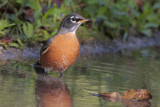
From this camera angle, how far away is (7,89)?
4422mm

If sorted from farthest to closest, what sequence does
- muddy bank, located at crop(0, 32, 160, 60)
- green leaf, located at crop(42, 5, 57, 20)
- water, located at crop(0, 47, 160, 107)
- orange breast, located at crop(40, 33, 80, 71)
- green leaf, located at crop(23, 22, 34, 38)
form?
green leaf, located at crop(42, 5, 57, 20)
green leaf, located at crop(23, 22, 34, 38)
muddy bank, located at crop(0, 32, 160, 60)
orange breast, located at crop(40, 33, 80, 71)
water, located at crop(0, 47, 160, 107)

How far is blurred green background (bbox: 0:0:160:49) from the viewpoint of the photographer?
7023 millimetres

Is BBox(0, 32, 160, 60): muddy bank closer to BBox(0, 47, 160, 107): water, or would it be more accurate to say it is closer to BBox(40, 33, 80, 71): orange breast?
BBox(0, 47, 160, 107): water

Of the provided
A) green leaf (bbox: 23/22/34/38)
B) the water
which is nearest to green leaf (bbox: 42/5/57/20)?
green leaf (bbox: 23/22/34/38)

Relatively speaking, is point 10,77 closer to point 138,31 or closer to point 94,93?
point 94,93

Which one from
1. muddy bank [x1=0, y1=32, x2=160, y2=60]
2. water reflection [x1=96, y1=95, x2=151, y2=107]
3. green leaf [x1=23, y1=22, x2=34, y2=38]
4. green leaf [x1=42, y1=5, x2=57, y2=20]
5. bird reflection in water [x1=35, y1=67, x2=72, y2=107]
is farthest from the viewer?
green leaf [x1=42, y1=5, x2=57, y2=20]

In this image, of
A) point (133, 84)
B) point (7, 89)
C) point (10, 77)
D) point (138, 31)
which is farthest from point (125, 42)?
point (7, 89)

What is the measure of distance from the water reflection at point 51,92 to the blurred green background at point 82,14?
1569 mm

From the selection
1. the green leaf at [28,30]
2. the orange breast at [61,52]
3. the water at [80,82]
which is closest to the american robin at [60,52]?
the orange breast at [61,52]

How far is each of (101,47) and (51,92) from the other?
4140 millimetres

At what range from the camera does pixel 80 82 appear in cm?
518

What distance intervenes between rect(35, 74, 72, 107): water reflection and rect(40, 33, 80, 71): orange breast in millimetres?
241

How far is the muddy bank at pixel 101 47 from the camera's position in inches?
265

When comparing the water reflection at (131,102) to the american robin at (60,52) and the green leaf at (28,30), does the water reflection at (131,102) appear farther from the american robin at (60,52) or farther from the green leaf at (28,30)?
the green leaf at (28,30)
